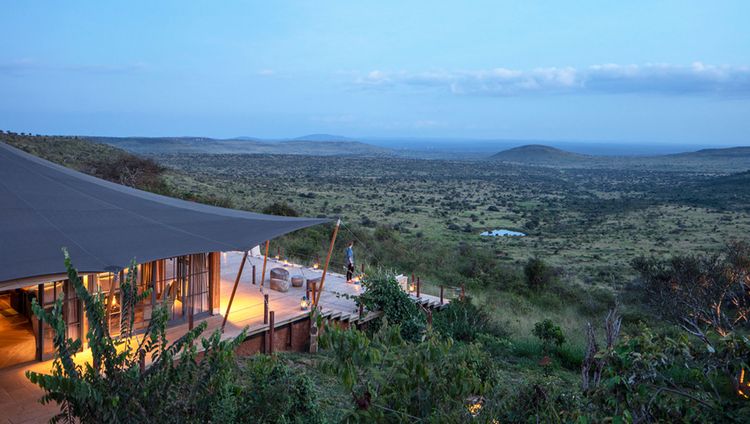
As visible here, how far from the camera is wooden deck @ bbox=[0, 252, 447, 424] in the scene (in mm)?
8259

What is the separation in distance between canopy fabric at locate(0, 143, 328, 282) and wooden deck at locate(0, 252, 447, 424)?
6.29 feet

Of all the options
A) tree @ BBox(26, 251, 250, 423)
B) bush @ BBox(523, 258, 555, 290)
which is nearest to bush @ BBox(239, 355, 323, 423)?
tree @ BBox(26, 251, 250, 423)

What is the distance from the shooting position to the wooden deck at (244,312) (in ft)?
27.1

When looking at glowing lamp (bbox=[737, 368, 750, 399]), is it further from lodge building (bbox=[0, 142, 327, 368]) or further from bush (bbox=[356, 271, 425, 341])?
bush (bbox=[356, 271, 425, 341])

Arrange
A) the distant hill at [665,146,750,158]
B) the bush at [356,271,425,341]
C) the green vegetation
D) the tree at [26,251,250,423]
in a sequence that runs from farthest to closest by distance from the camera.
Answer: the distant hill at [665,146,750,158], the bush at [356,271,425,341], the tree at [26,251,250,423], the green vegetation

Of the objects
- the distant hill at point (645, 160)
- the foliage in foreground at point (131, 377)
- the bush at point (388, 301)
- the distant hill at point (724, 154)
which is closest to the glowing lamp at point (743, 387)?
the foliage in foreground at point (131, 377)

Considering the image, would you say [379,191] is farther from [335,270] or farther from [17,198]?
[17,198]

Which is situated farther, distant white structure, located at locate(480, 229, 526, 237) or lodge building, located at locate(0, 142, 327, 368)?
distant white structure, located at locate(480, 229, 526, 237)

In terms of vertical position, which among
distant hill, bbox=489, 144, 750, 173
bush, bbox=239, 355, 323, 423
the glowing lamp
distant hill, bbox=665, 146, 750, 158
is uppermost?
distant hill, bbox=665, 146, 750, 158

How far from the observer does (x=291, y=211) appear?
29.4 metres

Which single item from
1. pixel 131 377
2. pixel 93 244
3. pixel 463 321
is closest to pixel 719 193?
pixel 463 321

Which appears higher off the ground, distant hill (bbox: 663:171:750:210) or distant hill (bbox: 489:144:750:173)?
distant hill (bbox: 489:144:750:173)

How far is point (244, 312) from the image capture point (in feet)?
41.7

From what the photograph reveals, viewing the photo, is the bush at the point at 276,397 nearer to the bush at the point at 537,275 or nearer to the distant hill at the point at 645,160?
the bush at the point at 537,275
